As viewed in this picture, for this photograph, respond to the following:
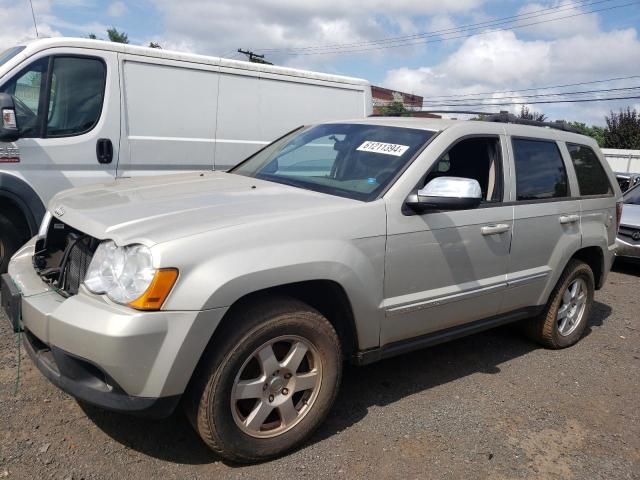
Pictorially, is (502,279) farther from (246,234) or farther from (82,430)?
(82,430)

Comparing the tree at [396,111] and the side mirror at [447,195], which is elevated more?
the tree at [396,111]

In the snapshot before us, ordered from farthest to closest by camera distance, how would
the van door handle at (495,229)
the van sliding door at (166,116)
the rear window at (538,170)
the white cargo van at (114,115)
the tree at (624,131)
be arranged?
the tree at (624,131) → the van sliding door at (166,116) → the white cargo van at (114,115) → the rear window at (538,170) → the van door handle at (495,229)

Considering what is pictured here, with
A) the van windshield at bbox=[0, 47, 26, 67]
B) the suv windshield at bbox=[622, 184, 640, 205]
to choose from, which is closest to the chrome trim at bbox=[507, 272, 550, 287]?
the van windshield at bbox=[0, 47, 26, 67]

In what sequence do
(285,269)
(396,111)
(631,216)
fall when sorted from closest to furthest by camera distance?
(285,269) < (631,216) < (396,111)

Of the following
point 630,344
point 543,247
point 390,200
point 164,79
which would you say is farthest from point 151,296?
point 630,344

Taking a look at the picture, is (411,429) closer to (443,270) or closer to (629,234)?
(443,270)

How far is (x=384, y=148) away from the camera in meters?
3.57

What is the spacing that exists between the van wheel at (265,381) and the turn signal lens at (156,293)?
13.8 inches

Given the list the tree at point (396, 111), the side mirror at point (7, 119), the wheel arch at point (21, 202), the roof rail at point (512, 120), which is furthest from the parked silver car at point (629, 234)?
the side mirror at point (7, 119)

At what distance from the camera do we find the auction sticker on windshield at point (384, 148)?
11.4 ft


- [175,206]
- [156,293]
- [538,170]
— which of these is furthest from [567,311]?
[156,293]

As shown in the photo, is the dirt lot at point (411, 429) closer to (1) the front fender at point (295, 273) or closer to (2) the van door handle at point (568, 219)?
(1) the front fender at point (295, 273)

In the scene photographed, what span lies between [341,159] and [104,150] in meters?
2.87

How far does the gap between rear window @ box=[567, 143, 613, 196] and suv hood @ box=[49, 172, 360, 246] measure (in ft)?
8.06
